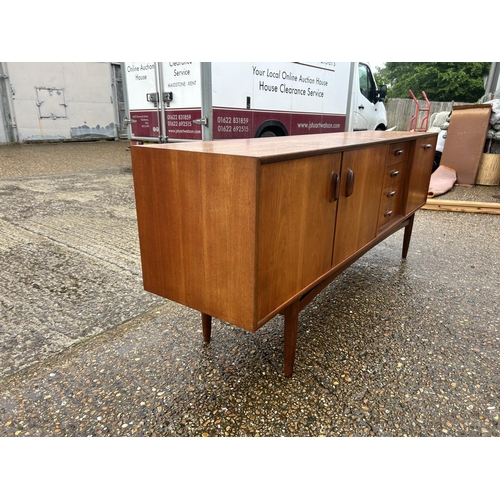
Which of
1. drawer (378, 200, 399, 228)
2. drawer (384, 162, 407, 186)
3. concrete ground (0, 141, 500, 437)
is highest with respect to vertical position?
drawer (384, 162, 407, 186)

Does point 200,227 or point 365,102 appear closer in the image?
point 200,227

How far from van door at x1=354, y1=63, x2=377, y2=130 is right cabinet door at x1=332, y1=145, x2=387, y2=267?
21.9ft

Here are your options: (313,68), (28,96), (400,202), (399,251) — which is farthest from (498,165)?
(28,96)

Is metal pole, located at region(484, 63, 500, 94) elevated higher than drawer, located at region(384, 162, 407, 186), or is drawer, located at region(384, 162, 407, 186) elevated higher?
metal pole, located at region(484, 63, 500, 94)

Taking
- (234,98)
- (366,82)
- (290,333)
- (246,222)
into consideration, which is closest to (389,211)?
(290,333)

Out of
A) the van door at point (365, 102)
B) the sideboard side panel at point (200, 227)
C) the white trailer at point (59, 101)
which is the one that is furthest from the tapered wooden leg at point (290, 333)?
the white trailer at point (59, 101)

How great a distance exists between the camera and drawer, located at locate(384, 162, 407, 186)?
2444 millimetres

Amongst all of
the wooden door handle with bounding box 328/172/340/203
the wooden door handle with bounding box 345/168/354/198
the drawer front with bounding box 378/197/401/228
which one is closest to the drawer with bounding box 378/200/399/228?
the drawer front with bounding box 378/197/401/228

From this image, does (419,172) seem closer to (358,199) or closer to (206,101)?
(358,199)

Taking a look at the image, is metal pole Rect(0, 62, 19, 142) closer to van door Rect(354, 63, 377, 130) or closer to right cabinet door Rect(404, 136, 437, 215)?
van door Rect(354, 63, 377, 130)

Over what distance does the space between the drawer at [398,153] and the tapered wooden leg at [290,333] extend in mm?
1219

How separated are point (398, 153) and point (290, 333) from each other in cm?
146

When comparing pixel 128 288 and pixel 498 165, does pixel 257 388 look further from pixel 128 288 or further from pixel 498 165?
pixel 498 165

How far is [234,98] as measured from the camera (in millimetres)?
5711
